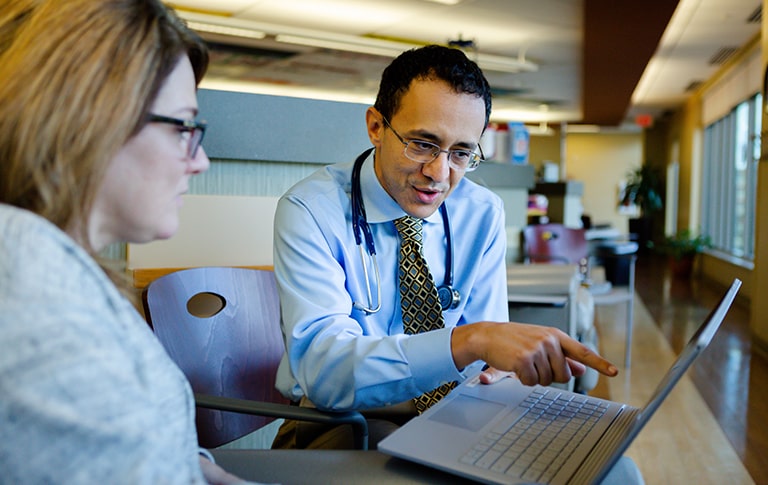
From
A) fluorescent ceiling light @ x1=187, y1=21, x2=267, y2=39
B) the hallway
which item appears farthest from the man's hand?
fluorescent ceiling light @ x1=187, y1=21, x2=267, y2=39

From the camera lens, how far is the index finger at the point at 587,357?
896 mm

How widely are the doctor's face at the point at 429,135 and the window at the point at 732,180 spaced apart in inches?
267

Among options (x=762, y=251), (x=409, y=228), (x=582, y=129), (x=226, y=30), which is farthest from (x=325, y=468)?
(x=582, y=129)

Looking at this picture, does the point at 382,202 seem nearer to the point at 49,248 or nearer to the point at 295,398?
the point at 295,398

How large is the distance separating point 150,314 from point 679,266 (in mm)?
9570

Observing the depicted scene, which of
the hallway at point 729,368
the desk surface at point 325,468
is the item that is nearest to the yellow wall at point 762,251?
the hallway at point 729,368

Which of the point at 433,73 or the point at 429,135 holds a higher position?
the point at 433,73

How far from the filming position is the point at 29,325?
0.51 m

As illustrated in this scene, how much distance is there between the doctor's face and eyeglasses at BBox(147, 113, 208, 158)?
653mm

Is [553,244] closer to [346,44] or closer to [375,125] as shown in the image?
[375,125]

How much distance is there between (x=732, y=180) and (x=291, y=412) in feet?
31.3

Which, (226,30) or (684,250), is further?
(684,250)

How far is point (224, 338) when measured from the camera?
1358 mm

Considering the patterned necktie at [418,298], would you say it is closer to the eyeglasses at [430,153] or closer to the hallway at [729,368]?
the eyeglasses at [430,153]
